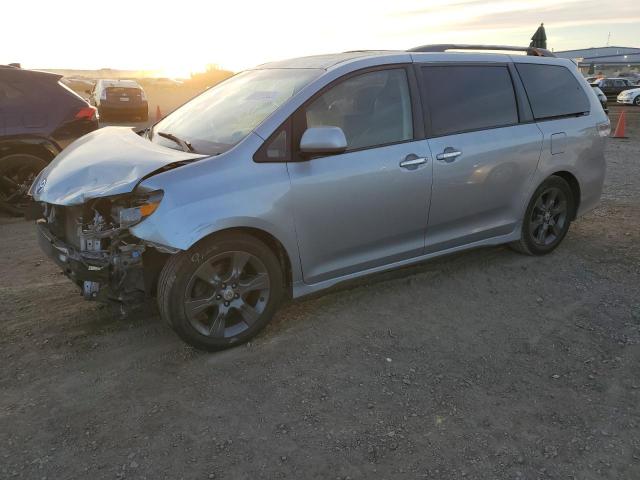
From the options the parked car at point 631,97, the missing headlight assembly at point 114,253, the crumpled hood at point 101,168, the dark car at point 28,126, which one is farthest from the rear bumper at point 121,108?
the parked car at point 631,97

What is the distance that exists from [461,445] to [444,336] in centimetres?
108

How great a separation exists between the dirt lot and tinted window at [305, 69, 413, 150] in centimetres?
127

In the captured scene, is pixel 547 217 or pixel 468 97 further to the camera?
pixel 547 217

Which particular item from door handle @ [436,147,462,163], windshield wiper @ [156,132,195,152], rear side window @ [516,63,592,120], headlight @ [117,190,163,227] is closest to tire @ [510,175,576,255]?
rear side window @ [516,63,592,120]

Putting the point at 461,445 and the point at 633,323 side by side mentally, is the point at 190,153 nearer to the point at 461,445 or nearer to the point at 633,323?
the point at 461,445

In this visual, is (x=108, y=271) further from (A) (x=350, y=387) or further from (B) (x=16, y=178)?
(B) (x=16, y=178)

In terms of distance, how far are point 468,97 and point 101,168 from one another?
2.82 m

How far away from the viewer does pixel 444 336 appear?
3.62 metres

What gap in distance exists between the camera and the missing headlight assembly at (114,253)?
3086 millimetres

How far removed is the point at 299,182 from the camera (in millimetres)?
3393

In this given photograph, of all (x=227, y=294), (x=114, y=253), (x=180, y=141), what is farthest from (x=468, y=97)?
(x=114, y=253)

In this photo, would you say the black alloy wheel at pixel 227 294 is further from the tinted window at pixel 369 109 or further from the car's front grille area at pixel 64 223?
the tinted window at pixel 369 109

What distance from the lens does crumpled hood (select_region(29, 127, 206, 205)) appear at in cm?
313

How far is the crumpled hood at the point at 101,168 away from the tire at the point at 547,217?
3095 mm
